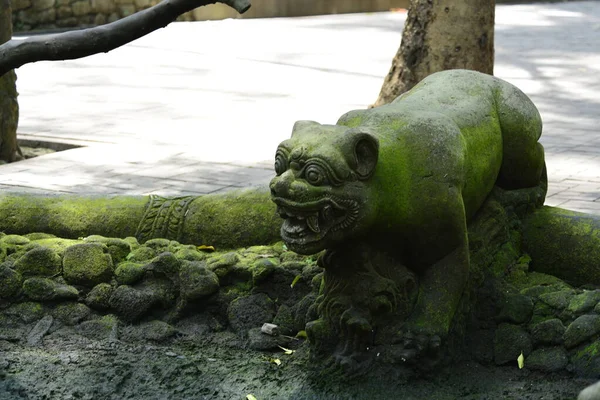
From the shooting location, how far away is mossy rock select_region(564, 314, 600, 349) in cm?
373

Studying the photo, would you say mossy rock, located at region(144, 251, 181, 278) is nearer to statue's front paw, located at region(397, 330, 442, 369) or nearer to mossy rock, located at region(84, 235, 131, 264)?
mossy rock, located at region(84, 235, 131, 264)

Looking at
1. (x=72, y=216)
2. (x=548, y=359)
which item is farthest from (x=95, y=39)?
(x=548, y=359)

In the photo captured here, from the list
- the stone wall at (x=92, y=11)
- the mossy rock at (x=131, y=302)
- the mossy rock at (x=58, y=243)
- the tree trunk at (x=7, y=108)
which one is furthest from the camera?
the stone wall at (x=92, y=11)

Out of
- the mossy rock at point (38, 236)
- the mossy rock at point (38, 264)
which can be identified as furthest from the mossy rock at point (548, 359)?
the mossy rock at point (38, 236)

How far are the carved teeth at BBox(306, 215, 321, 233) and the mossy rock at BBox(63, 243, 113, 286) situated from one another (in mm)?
1307

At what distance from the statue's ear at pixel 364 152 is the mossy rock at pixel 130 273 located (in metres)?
1.31

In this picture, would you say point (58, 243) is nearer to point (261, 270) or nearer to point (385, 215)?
point (261, 270)

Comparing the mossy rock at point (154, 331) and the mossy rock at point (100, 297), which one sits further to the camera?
the mossy rock at point (100, 297)

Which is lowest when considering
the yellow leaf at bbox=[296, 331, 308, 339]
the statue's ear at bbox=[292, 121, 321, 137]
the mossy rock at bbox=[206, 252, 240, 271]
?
the yellow leaf at bbox=[296, 331, 308, 339]

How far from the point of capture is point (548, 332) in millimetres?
3832

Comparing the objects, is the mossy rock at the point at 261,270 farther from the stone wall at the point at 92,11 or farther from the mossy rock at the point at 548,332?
the stone wall at the point at 92,11

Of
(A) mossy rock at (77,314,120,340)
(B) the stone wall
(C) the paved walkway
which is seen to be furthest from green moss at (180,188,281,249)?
(B) the stone wall

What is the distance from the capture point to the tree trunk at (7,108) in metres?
7.98

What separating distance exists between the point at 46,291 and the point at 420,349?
1718 mm
